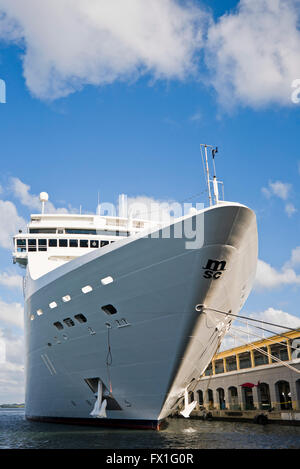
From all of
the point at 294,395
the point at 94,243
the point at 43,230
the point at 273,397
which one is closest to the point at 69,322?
the point at 94,243

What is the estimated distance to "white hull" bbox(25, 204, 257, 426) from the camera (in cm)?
1125

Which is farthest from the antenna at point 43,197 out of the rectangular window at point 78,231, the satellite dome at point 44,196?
the rectangular window at point 78,231

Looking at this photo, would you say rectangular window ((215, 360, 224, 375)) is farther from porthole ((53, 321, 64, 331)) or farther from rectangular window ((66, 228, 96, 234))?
porthole ((53, 321, 64, 331))

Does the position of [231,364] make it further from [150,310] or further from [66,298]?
[150,310]

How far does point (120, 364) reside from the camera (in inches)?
499

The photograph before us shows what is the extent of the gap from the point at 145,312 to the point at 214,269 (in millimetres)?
2383

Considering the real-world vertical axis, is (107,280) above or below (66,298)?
above

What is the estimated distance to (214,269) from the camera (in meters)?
11.3

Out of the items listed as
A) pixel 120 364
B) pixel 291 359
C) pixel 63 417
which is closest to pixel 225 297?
pixel 120 364

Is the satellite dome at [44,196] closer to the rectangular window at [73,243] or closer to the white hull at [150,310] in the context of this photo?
the rectangular window at [73,243]

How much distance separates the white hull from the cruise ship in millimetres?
31

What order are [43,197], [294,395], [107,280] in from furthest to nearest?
1. [43,197]
2. [294,395]
3. [107,280]

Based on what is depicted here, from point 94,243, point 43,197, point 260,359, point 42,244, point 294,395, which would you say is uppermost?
point 43,197

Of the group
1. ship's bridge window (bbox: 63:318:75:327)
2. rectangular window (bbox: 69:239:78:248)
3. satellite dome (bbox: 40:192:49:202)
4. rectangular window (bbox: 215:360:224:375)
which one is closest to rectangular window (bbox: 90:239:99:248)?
rectangular window (bbox: 69:239:78:248)
